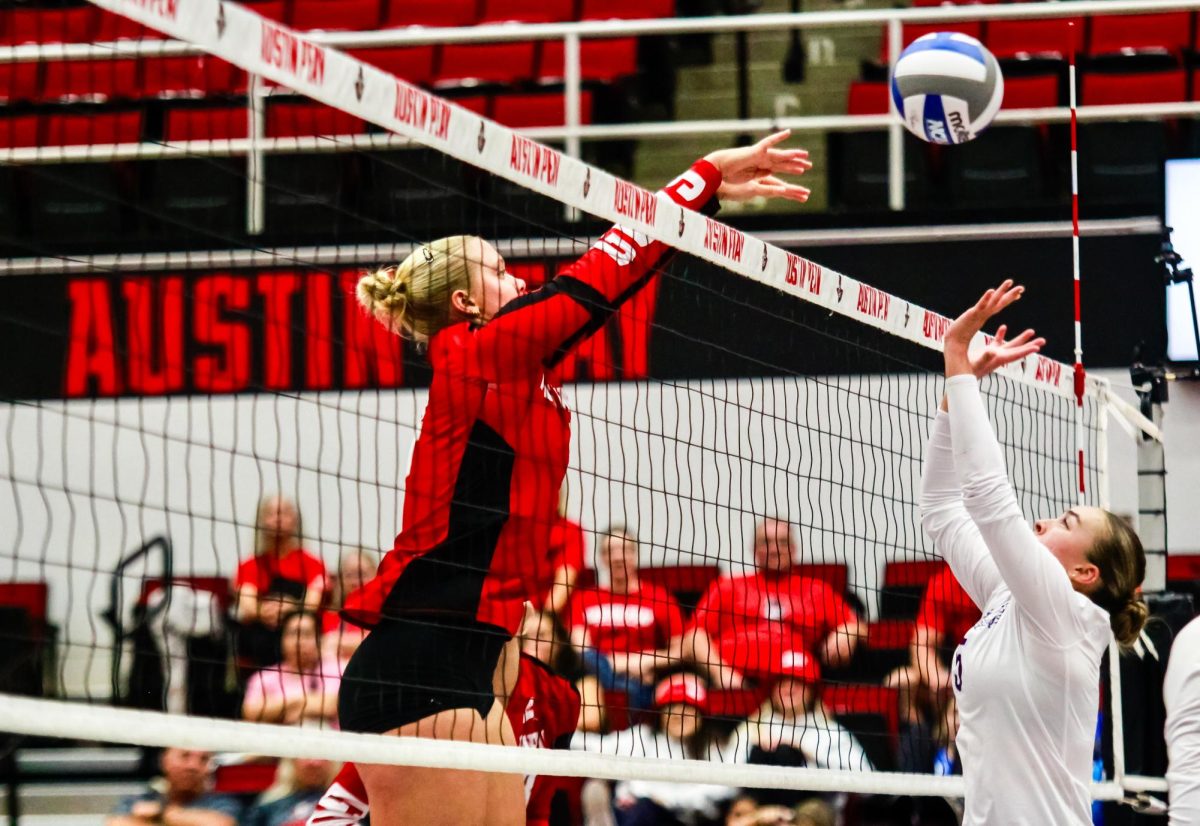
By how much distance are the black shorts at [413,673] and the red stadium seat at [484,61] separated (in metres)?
7.47

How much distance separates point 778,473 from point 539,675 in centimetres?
384

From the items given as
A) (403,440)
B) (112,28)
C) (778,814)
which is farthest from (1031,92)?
(112,28)

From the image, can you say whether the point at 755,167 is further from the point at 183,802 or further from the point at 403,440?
the point at 403,440

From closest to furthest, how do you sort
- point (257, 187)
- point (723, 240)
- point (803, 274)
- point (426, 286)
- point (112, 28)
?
point (426, 286), point (723, 240), point (803, 274), point (257, 187), point (112, 28)

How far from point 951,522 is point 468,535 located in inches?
51.1

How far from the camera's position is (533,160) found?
13.2 feet

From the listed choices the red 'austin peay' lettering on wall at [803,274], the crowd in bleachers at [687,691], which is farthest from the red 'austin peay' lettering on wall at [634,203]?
the crowd in bleachers at [687,691]

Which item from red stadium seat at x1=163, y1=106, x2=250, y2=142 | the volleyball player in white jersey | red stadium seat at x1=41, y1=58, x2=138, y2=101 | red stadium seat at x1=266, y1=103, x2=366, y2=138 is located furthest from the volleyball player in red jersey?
red stadium seat at x1=41, y1=58, x2=138, y2=101

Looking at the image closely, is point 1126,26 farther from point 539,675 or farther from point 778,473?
point 539,675

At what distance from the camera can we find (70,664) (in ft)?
29.8

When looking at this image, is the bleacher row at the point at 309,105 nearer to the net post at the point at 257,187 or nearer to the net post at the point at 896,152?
the net post at the point at 257,187

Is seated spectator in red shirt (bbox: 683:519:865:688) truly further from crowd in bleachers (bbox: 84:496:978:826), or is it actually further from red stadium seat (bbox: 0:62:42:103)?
red stadium seat (bbox: 0:62:42:103)

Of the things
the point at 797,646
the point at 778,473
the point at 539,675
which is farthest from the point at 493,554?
the point at 778,473

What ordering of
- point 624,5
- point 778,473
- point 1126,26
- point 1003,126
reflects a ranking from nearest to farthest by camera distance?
point 778,473, point 1003,126, point 1126,26, point 624,5
